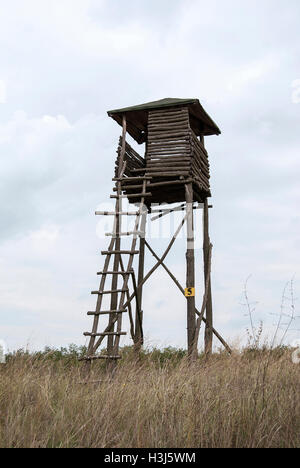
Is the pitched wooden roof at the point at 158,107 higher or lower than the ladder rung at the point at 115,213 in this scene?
higher

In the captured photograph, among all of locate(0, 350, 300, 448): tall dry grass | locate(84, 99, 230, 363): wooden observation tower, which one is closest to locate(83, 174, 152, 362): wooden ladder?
locate(84, 99, 230, 363): wooden observation tower

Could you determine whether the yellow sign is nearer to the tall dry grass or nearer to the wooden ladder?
the wooden ladder

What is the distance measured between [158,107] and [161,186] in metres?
2.20

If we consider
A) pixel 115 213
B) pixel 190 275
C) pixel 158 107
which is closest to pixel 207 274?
pixel 190 275

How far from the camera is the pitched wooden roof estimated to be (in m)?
12.9

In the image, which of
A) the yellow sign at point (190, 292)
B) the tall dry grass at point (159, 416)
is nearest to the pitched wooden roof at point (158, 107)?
the yellow sign at point (190, 292)

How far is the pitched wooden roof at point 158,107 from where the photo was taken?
1288 centimetres

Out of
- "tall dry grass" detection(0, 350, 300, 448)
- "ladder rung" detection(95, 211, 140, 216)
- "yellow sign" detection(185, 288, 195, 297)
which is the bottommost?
"tall dry grass" detection(0, 350, 300, 448)

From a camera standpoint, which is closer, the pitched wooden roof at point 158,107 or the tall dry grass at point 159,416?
the tall dry grass at point 159,416

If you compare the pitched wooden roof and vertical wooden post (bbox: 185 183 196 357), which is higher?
the pitched wooden roof

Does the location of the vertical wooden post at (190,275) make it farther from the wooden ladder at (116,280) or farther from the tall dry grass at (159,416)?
the tall dry grass at (159,416)

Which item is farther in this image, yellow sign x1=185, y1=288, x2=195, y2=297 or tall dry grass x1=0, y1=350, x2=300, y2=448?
yellow sign x1=185, y1=288, x2=195, y2=297
